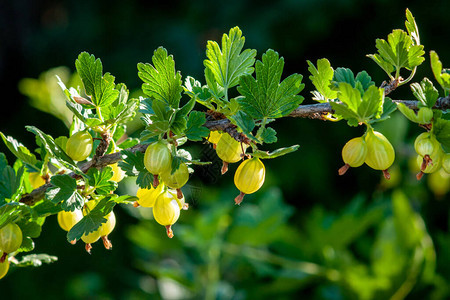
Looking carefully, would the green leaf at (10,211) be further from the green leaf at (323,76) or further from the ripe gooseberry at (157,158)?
the green leaf at (323,76)

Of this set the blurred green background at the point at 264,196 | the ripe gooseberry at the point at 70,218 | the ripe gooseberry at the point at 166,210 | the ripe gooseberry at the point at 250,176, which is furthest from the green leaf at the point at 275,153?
the blurred green background at the point at 264,196

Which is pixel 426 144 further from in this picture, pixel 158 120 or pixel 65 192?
pixel 65 192

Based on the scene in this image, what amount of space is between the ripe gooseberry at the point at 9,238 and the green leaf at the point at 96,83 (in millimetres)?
185

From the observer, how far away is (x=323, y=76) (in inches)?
22.5

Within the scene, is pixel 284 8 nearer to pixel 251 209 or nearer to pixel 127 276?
pixel 251 209

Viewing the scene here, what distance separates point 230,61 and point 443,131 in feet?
0.84

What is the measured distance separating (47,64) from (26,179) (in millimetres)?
2716

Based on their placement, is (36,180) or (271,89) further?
(36,180)

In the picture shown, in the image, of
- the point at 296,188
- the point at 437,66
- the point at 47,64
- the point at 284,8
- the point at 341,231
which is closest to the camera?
the point at 437,66

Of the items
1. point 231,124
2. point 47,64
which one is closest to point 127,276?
point 47,64

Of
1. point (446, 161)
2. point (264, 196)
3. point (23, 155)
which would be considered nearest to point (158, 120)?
point (23, 155)

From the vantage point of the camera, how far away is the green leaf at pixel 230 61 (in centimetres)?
58

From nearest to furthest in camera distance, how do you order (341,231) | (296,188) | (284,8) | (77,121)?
(77,121)
(341,231)
(284,8)
(296,188)

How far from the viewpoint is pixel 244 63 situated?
584 millimetres
